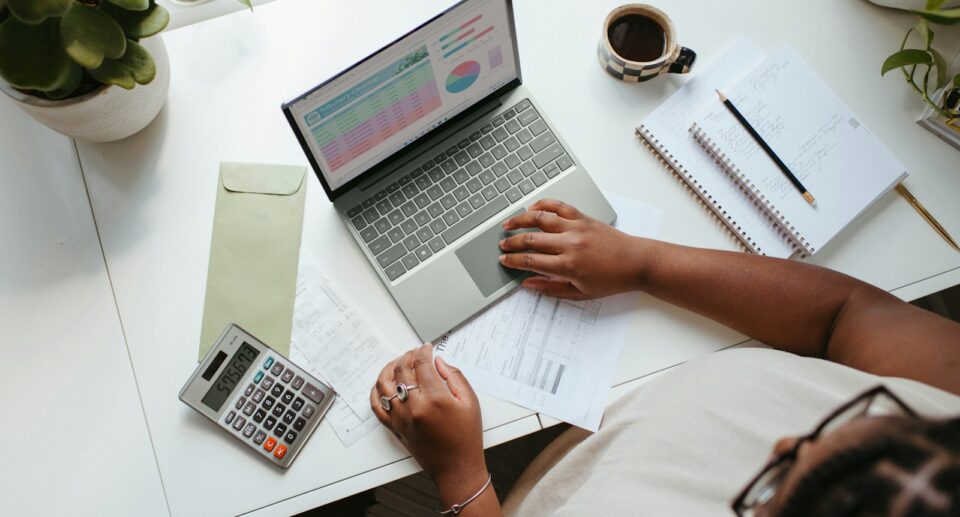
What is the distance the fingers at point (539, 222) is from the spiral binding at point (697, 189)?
18 cm

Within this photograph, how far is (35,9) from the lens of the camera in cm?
59

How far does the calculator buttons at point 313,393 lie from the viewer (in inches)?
30.8

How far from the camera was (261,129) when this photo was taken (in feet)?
2.86

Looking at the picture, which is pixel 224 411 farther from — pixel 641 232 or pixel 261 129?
pixel 641 232

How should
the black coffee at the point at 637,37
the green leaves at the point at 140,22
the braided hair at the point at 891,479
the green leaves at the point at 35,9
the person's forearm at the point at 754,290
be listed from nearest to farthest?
1. the braided hair at the point at 891,479
2. the green leaves at the point at 35,9
3. the green leaves at the point at 140,22
4. the person's forearm at the point at 754,290
5. the black coffee at the point at 637,37

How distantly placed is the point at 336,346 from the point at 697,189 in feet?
1.78

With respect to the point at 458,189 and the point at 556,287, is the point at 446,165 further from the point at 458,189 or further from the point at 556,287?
the point at 556,287

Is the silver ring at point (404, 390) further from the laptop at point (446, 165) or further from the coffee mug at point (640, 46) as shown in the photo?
the coffee mug at point (640, 46)

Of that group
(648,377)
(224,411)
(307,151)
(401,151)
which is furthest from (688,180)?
(224,411)

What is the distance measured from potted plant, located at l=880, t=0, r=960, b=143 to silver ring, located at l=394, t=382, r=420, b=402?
80cm

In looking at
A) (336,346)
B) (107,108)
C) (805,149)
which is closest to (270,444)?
(336,346)

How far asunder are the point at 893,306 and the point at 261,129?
86cm

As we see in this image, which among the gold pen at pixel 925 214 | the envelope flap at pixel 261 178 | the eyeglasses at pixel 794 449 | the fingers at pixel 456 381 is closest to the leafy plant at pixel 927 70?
the gold pen at pixel 925 214

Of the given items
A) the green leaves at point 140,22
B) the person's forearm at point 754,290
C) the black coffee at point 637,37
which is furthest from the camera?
the black coffee at point 637,37
